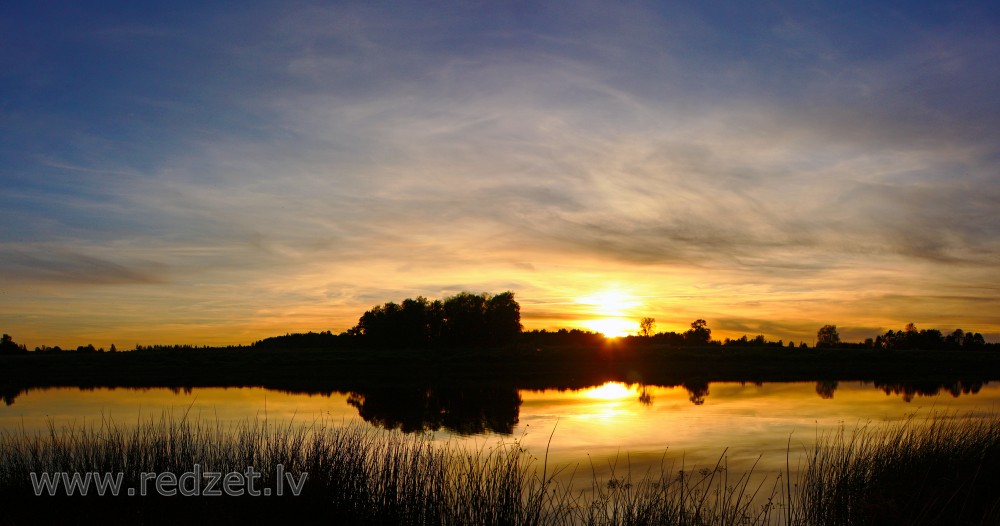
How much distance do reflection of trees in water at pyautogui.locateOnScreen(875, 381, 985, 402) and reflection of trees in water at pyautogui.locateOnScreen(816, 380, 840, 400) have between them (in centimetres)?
293

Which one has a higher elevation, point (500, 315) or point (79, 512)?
point (500, 315)

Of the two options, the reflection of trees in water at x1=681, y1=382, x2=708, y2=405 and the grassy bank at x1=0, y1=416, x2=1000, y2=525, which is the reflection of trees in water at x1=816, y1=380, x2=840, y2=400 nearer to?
the reflection of trees in water at x1=681, y1=382, x2=708, y2=405

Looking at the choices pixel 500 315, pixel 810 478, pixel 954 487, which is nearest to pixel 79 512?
pixel 810 478

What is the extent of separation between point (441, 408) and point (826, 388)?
2772cm

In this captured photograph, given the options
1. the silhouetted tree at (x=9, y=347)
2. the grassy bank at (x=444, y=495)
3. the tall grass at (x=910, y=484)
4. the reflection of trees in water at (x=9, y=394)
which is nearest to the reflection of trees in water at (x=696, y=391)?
the tall grass at (x=910, y=484)

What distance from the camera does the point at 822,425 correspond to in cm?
2439

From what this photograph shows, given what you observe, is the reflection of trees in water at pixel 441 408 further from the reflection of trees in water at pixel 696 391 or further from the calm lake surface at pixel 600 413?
the reflection of trees in water at pixel 696 391

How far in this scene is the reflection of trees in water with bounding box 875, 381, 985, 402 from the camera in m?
41.0

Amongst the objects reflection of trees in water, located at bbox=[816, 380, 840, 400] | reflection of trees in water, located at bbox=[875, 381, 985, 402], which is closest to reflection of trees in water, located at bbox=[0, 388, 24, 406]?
reflection of trees in water, located at bbox=[816, 380, 840, 400]

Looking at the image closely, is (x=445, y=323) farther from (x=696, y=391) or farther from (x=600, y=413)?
(x=600, y=413)

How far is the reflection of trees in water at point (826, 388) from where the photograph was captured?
3846cm

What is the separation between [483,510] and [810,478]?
5.54 meters

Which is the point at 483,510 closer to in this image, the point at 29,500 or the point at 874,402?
the point at 29,500

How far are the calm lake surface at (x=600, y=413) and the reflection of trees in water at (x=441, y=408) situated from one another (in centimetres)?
8
